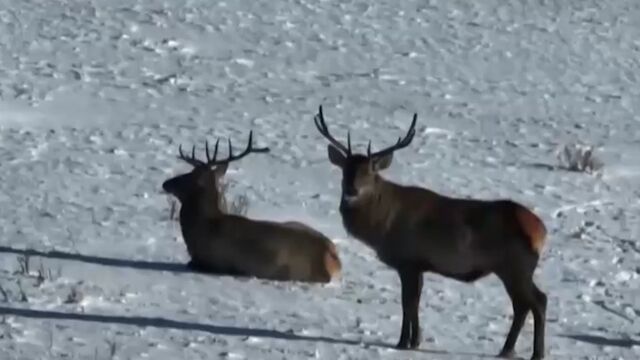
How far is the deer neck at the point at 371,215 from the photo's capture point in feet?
36.6

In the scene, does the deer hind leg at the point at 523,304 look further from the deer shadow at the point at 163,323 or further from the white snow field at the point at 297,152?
the deer shadow at the point at 163,323

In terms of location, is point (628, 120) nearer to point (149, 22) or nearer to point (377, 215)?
point (149, 22)

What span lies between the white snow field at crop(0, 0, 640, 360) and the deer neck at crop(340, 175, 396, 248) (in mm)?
546

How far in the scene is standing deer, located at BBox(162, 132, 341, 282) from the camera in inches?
492

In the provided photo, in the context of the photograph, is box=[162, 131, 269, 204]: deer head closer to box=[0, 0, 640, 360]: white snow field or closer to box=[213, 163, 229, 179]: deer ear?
box=[213, 163, 229, 179]: deer ear

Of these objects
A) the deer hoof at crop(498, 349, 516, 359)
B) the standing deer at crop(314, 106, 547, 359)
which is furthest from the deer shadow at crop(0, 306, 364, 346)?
the deer hoof at crop(498, 349, 516, 359)

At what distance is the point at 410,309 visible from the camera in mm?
10977

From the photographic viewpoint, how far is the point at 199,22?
22172mm

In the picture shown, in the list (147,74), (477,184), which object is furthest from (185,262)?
(147,74)

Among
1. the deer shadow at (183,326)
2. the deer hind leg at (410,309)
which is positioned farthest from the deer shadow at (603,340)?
the deer hind leg at (410,309)

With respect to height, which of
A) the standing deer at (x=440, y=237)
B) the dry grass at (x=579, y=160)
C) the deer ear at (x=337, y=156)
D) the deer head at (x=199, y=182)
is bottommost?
the dry grass at (x=579, y=160)

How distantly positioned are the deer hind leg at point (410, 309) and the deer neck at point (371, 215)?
0.27 meters

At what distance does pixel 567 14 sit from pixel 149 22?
497cm

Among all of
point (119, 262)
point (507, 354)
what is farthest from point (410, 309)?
point (119, 262)
